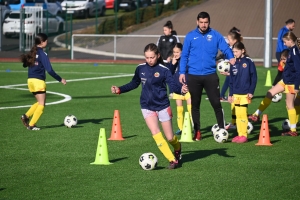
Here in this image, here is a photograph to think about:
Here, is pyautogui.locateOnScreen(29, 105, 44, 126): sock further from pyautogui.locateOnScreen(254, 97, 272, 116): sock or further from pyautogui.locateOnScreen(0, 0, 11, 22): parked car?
pyautogui.locateOnScreen(0, 0, 11, 22): parked car

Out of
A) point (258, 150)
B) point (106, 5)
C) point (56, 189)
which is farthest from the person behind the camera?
point (106, 5)

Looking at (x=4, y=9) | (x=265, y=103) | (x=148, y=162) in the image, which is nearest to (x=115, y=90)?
(x=148, y=162)

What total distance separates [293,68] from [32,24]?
28839mm

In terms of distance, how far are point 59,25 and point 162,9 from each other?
787 cm

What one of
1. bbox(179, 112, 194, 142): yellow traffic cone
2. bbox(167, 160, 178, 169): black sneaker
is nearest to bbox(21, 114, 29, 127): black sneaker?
bbox(179, 112, 194, 142): yellow traffic cone

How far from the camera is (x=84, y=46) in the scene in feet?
146

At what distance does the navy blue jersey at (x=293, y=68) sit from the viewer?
48.3 feet

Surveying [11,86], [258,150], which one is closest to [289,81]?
[258,150]

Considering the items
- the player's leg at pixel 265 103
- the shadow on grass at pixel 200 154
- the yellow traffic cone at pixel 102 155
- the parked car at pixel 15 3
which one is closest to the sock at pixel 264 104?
the player's leg at pixel 265 103

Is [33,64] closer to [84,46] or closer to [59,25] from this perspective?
[84,46]

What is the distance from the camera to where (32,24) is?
138 feet

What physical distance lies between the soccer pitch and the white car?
888 inches

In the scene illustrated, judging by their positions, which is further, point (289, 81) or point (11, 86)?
point (11, 86)

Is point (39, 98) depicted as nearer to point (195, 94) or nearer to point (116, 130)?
point (116, 130)
